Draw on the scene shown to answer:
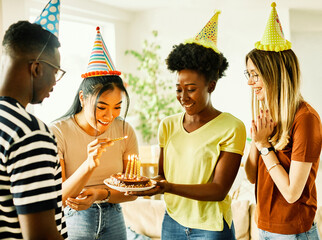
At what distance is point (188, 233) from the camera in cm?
149

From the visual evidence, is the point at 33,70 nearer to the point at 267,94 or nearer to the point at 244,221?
the point at 267,94

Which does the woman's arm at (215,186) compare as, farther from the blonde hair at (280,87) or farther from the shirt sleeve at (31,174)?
the shirt sleeve at (31,174)

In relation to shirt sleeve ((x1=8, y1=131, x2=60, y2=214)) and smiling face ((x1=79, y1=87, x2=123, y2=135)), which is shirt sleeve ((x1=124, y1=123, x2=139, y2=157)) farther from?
shirt sleeve ((x1=8, y1=131, x2=60, y2=214))

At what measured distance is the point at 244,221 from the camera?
2672mm

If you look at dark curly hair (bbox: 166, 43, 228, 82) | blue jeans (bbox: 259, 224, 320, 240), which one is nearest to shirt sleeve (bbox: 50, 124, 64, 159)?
dark curly hair (bbox: 166, 43, 228, 82)

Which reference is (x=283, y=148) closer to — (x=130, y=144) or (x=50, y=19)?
(x=130, y=144)

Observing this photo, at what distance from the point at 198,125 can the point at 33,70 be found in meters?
0.78

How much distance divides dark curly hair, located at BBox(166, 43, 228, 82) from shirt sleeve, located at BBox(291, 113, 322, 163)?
1.36 ft

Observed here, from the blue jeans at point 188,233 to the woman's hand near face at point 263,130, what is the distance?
0.38 metres

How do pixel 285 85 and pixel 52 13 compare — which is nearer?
pixel 52 13

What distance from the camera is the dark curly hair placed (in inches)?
60.7

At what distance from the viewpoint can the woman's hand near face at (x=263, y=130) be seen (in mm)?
1563

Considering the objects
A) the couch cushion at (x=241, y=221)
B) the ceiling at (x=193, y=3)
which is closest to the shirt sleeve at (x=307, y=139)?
the couch cushion at (x=241, y=221)

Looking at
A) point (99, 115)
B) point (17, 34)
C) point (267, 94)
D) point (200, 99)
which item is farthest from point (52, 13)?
point (267, 94)
